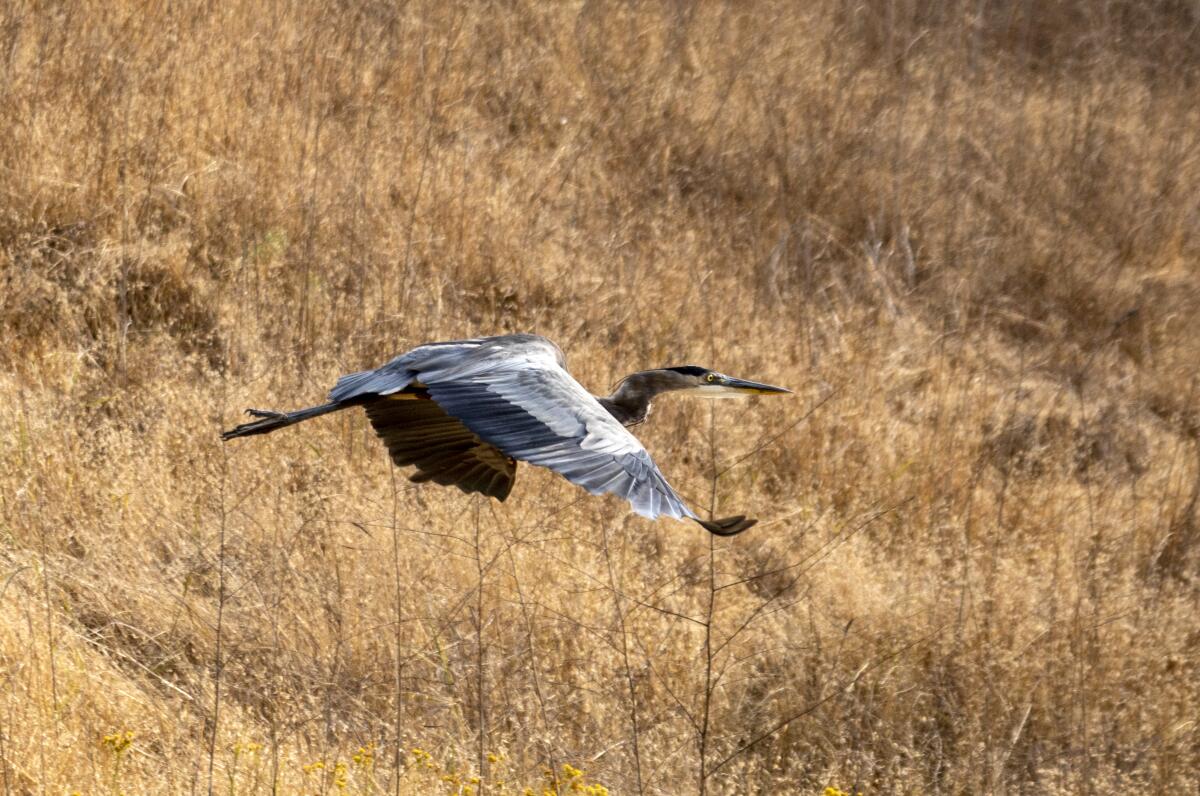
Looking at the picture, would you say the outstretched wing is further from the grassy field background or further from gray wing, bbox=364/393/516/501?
the grassy field background

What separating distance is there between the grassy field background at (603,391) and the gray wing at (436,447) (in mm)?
378

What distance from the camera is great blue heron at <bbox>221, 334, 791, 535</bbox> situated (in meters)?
3.52

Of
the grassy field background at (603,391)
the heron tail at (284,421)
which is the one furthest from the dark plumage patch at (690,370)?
the heron tail at (284,421)

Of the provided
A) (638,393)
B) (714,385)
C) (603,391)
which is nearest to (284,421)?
(638,393)

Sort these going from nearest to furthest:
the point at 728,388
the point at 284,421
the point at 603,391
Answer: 1. the point at 284,421
2. the point at 728,388
3. the point at 603,391

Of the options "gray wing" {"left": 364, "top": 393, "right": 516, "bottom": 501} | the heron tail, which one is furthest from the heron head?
the heron tail

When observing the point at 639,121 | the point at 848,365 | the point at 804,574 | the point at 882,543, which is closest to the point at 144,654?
the point at 804,574

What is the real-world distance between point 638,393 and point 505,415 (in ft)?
3.66

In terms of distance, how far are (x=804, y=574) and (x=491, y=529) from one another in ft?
4.20

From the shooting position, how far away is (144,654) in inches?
179

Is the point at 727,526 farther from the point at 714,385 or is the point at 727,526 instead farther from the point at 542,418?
the point at 714,385

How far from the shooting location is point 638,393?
16.3ft

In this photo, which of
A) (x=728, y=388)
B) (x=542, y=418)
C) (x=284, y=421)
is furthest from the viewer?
(x=728, y=388)

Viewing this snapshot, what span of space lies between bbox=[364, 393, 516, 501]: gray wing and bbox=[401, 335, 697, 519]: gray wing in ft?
0.66
